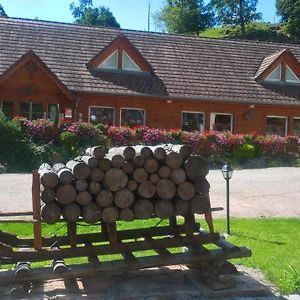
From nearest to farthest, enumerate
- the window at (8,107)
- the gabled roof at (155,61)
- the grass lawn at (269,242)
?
the grass lawn at (269,242)
the window at (8,107)
the gabled roof at (155,61)

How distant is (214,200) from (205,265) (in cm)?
638

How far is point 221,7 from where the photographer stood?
80.2m

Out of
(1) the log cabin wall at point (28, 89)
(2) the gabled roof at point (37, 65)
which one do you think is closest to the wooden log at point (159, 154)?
(2) the gabled roof at point (37, 65)

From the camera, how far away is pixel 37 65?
23.2m

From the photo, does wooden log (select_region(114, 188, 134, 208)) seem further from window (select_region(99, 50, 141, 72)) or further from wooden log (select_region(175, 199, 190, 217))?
→ window (select_region(99, 50, 141, 72))

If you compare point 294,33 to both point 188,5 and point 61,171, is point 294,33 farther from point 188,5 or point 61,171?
point 61,171

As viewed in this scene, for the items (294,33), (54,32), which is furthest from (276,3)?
(54,32)

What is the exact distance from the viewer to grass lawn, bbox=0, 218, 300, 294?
21.7ft

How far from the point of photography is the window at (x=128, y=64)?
86.4ft

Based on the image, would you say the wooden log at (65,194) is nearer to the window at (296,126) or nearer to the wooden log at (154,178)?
the wooden log at (154,178)

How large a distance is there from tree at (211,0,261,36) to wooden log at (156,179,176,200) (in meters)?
76.3

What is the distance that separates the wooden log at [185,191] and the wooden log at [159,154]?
391mm

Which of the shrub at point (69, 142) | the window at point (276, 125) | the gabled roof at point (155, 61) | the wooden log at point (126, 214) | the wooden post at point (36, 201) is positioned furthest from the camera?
the window at point (276, 125)

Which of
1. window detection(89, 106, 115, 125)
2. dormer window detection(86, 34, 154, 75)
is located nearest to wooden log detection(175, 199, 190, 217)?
window detection(89, 106, 115, 125)
